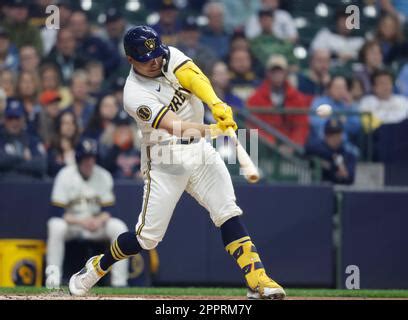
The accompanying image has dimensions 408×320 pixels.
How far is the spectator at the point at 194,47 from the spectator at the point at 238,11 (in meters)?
0.87

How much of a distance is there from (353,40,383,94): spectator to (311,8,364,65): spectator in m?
0.22

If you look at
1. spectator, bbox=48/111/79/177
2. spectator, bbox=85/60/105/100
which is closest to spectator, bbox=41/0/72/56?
spectator, bbox=85/60/105/100

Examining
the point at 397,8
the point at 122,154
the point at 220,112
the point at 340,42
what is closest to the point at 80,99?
the point at 122,154

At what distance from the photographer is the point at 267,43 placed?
1356 cm

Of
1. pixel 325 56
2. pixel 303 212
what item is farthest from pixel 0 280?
pixel 325 56

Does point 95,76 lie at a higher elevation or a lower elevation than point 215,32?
lower

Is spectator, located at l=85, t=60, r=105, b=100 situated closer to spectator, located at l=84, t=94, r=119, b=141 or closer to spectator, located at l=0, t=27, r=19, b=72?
spectator, located at l=84, t=94, r=119, b=141

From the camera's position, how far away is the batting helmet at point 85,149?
11148mm

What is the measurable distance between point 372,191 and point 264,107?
1632 millimetres

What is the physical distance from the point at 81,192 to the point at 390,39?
5.02 metres

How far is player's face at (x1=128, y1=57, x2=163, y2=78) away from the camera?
7.48 metres

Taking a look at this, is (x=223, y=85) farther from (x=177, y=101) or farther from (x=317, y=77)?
(x=177, y=101)

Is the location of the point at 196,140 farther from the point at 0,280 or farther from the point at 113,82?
the point at 113,82

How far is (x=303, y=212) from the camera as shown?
37.7 feet
